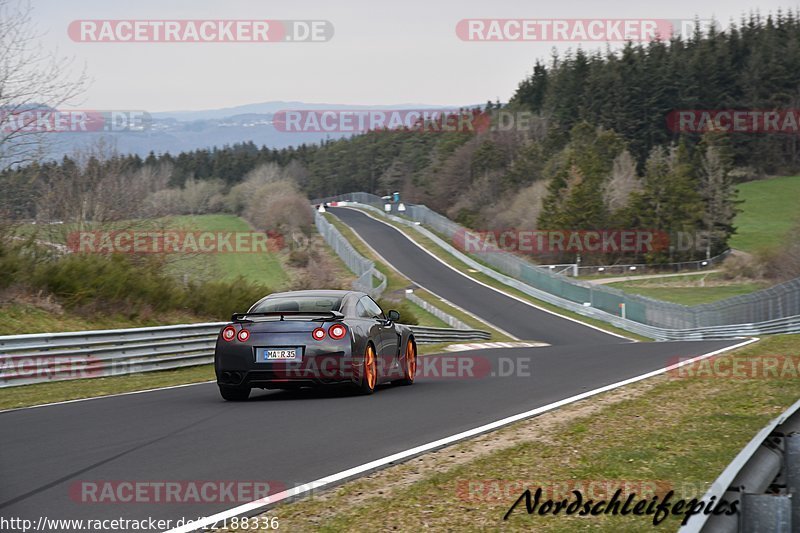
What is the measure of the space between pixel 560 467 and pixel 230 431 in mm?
3377

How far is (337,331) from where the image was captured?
39.4 ft

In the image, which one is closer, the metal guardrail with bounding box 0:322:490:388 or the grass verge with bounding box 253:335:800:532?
the grass verge with bounding box 253:335:800:532

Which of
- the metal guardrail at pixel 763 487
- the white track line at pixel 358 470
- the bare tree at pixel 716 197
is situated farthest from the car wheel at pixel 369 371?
the bare tree at pixel 716 197

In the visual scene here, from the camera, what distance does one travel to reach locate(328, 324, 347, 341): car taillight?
12.0 m

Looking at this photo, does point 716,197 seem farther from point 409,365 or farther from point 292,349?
point 292,349

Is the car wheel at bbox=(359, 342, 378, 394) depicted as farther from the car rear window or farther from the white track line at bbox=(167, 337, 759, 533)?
the white track line at bbox=(167, 337, 759, 533)

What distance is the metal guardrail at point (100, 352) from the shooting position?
16.1 m

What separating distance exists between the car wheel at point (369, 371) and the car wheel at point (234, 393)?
143 cm

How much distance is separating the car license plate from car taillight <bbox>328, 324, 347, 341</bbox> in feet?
1.54

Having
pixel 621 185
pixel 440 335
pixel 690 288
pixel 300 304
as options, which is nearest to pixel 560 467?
pixel 300 304

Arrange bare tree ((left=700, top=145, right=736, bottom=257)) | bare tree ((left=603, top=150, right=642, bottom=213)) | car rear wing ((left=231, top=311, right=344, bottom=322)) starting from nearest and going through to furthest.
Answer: car rear wing ((left=231, top=311, right=344, bottom=322)), bare tree ((left=700, top=145, right=736, bottom=257)), bare tree ((left=603, top=150, right=642, bottom=213))

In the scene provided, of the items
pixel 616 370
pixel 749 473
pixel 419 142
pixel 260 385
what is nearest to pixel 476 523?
pixel 749 473

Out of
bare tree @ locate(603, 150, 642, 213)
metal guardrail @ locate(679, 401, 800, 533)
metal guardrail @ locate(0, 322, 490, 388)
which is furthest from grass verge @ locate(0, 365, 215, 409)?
bare tree @ locate(603, 150, 642, 213)

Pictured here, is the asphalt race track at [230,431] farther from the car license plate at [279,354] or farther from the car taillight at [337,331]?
the car taillight at [337,331]
